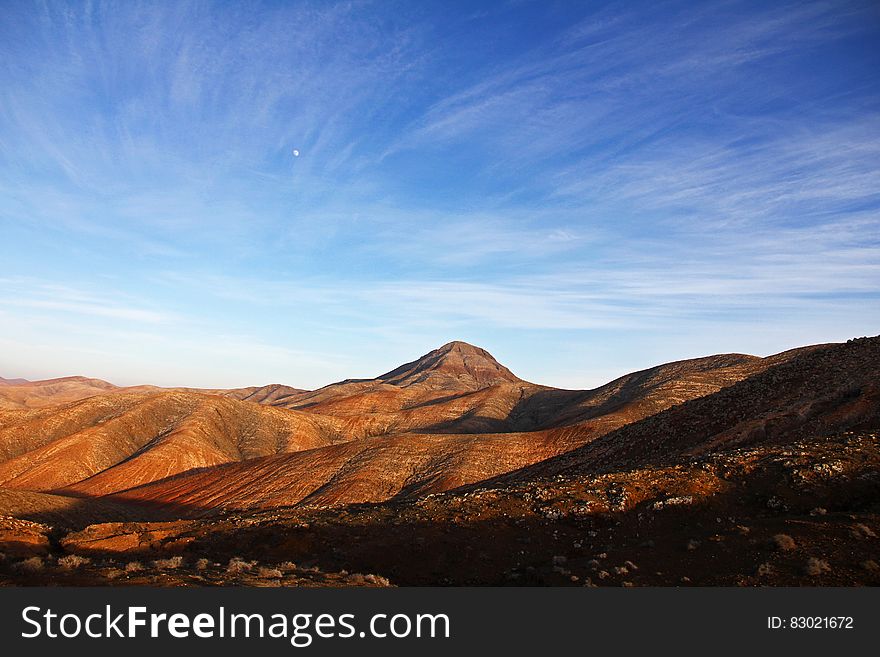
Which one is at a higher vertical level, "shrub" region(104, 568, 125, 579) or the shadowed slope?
the shadowed slope

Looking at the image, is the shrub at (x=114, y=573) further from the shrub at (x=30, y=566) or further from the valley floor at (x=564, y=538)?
the shrub at (x=30, y=566)

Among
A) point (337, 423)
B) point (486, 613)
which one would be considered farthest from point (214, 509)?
point (337, 423)

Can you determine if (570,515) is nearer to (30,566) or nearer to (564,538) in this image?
(564,538)

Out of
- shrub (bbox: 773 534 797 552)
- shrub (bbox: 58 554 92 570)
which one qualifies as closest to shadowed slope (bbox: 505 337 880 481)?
shrub (bbox: 773 534 797 552)

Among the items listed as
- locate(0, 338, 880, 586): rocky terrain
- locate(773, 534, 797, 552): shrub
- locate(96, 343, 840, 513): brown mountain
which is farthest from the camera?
locate(96, 343, 840, 513): brown mountain

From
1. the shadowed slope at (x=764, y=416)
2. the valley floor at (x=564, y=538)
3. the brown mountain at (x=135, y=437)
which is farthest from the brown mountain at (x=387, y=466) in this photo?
the valley floor at (x=564, y=538)

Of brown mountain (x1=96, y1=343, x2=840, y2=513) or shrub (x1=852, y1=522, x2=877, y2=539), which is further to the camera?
brown mountain (x1=96, y1=343, x2=840, y2=513)

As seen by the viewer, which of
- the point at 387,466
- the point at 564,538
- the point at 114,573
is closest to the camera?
the point at 114,573

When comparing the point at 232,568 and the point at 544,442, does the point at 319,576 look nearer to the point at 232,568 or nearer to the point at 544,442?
the point at 232,568

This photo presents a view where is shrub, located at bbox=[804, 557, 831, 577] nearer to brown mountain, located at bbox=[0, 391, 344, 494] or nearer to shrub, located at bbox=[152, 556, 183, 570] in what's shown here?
shrub, located at bbox=[152, 556, 183, 570]

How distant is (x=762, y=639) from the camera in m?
8.28

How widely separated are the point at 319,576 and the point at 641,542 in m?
9.26

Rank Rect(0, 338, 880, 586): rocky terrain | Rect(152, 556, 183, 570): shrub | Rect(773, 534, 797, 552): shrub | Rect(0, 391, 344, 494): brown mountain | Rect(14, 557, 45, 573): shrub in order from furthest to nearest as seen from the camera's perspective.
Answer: Rect(0, 391, 344, 494): brown mountain, Rect(152, 556, 183, 570): shrub, Rect(0, 338, 880, 586): rocky terrain, Rect(773, 534, 797, 552): shrub, Rect(14, 557, 45, 573): shrub

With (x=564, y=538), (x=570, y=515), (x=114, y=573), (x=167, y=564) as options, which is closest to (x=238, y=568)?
(x=167, y=564)
